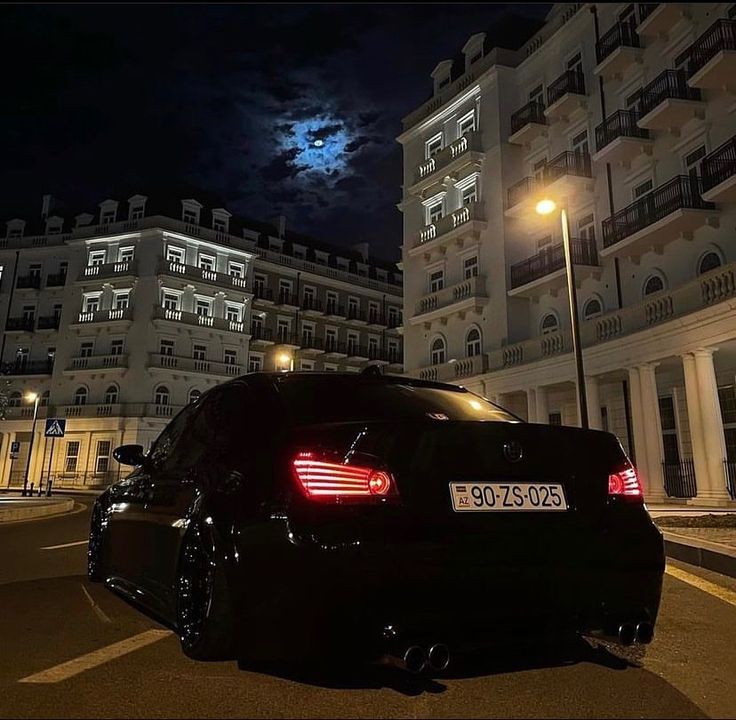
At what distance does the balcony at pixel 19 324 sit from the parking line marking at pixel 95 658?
52.9 m

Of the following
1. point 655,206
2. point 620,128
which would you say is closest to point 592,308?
point 655,206

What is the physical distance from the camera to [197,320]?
4722 cm

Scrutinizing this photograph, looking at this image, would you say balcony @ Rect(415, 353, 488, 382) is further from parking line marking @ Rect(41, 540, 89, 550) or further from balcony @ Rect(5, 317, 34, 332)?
balcony @ Rect(5, 317, 34, 332)

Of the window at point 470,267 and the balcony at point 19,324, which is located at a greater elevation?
the balcony at point 19,324

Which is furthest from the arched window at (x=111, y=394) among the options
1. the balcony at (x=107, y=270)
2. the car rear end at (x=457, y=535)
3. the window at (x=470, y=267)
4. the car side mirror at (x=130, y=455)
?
the car rear end at (x=457, y=535)

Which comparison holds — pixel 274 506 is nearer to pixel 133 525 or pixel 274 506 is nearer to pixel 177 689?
pixel 177 689

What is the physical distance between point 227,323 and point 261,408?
154 feet

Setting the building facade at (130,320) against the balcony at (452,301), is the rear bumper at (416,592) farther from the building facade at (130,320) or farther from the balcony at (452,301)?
the building facade at (130,320)

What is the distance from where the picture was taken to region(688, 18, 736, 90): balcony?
1730 centimetres

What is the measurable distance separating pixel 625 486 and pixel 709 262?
61.1ft

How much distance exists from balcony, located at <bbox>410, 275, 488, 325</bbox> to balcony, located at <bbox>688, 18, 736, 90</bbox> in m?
11.7

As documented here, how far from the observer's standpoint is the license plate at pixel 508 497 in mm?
2658

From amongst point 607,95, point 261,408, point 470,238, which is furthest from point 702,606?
point 470,238

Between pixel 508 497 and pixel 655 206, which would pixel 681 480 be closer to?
pixel 655 206
